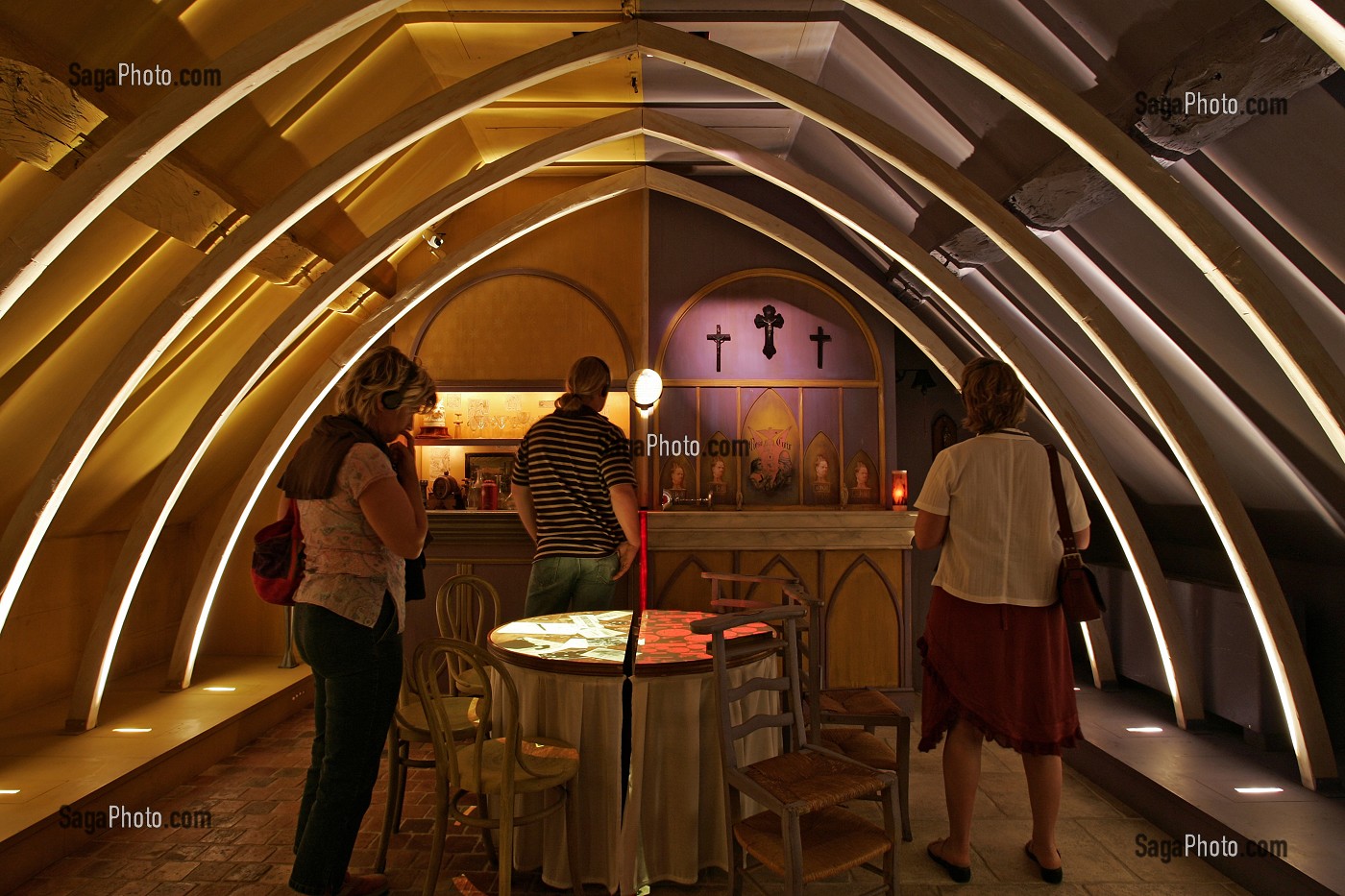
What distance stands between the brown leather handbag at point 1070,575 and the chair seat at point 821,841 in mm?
1047

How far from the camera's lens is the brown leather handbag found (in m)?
2.98

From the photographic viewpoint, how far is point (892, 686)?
602 cm

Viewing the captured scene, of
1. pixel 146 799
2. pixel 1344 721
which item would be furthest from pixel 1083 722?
pixel 146 799

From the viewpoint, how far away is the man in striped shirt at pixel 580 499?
4012mm

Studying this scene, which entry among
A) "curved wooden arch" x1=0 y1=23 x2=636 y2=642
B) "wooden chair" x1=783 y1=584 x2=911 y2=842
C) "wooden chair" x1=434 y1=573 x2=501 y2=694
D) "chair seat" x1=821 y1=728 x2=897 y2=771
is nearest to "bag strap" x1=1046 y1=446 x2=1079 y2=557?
"wooden chair" x1=783 y1=584 x2=911 y2=842

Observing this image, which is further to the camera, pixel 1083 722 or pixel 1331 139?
pixel 1083 722

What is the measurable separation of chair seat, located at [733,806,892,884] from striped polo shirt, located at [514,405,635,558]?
168 centimetres

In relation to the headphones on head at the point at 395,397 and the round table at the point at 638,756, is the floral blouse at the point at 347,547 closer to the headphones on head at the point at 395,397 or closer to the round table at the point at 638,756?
the headphones on head at the point at 395,397

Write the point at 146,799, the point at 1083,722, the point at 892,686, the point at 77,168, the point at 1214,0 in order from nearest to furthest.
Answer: the point at 1214,0 → the point at 77,168 → the point at 146,799 → the point at 1083,722 → the point at 892,686

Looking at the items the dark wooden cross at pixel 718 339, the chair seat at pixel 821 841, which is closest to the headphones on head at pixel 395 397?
the chair seat at pixel 821 841

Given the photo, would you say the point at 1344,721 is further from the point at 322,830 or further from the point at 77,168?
the point at 77,168

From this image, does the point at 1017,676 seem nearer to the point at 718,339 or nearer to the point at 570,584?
the point at 570,584

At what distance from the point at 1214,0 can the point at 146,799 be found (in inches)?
212

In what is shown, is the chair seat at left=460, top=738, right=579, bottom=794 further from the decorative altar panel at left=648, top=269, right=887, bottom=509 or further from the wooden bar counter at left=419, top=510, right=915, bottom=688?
the decorative altar panel at left=648, top=269, right=887, bottom=509
